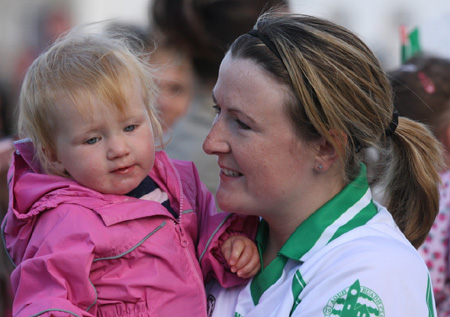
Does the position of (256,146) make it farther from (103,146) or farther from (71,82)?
(71,82)

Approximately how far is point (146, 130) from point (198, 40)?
0.99 metres

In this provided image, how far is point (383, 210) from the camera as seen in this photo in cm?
215

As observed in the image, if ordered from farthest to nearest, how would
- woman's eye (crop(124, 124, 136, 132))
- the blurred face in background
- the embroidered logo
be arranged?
the blurred face in background, woman's eye (crop(124, 124, 136, 132)), the embroidered logo

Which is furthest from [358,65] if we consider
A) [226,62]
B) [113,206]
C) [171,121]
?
[171,121]

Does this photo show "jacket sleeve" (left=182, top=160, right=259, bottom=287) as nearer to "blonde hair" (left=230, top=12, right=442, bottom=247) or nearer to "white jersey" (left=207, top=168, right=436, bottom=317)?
"white jersey" (left=207, top=168, right=436, bottom=317)

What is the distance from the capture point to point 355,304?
1.79 meters

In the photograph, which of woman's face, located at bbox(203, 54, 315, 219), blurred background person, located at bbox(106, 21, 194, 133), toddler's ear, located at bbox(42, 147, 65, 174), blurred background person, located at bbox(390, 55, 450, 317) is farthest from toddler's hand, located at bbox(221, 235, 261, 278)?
blurred background person, located at bbox(390, 55, 450, 317)

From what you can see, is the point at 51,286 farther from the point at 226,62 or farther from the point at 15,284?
the point at 226,62

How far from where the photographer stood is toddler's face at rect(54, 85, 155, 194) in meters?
2.04

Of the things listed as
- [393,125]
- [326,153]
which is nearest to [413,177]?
[393,125]

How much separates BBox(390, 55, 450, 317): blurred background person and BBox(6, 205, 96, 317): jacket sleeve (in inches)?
70.5

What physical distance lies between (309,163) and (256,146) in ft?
0.64

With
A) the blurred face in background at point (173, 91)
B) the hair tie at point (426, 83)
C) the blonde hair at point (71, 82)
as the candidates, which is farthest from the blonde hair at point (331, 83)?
the blurred face in background at point (173, 91)

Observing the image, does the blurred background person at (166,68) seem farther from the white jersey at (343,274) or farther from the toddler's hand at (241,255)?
the white jersey at (343,274)
